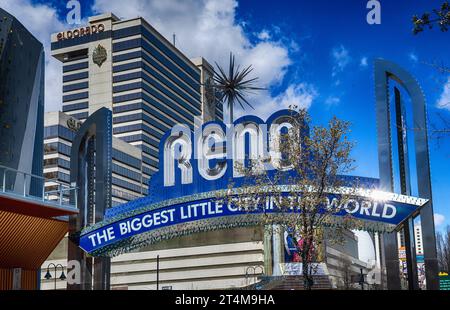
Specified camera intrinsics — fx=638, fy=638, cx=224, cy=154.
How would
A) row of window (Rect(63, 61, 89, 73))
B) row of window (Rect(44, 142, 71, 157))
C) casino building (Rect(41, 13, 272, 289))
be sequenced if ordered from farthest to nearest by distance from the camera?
row of window (Rect(63, 61, 89, 73))
casino building (Rect(41, 13, 272, 289))
row of window (Rect(44, 142, 71, 157))

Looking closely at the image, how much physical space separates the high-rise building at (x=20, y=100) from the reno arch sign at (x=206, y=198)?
5809 mm

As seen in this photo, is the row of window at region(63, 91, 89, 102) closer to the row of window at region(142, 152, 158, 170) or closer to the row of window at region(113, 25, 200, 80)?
the row of window at region(113, 25, 200, 80)

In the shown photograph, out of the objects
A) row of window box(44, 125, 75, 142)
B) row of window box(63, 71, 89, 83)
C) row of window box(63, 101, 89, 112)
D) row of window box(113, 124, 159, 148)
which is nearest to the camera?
row of window box(44, 125, 75, 142)

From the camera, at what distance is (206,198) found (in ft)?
123

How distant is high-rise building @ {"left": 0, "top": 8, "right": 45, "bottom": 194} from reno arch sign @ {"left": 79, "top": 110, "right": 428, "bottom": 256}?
5.81 m

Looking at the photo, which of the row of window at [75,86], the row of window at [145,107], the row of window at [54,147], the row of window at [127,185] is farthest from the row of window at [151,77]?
the row of window at [54,147]

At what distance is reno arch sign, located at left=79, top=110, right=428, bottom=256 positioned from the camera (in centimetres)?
3481

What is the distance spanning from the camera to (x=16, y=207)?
103ft

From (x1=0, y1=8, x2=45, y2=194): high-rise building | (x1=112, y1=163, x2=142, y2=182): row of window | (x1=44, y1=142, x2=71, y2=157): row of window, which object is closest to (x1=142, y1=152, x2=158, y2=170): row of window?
(x1=112, y1=163, x2=142, y2=182): row of window

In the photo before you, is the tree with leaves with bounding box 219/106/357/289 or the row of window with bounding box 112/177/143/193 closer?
the tree with leaves with bounding box 219/106/357/289

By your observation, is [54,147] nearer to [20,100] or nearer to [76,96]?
[76,96]
